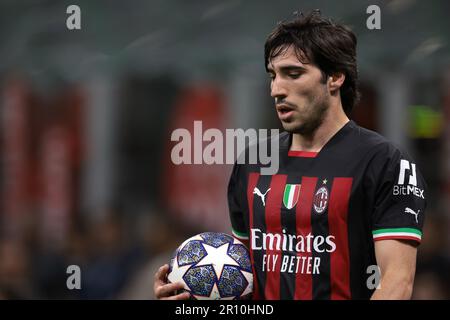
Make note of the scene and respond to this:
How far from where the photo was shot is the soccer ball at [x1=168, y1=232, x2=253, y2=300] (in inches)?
173

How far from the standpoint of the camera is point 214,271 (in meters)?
4.41

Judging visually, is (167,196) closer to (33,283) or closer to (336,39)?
(33,283)

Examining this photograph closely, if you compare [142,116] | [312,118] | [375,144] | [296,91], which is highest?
[142,116]

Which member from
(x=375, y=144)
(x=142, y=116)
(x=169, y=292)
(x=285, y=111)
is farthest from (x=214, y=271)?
(x=142, y=116)

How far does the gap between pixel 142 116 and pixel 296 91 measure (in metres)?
7.99

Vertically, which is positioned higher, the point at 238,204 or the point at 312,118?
the point at 312,118

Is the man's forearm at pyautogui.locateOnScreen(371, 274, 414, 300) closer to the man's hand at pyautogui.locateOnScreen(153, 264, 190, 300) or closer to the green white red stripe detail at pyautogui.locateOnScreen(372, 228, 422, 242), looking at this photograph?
the green white red stripe detail at pyautogui.locateOnScreen(372, 228, 422, 242)

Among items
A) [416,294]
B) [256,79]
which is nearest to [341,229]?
[416,294]

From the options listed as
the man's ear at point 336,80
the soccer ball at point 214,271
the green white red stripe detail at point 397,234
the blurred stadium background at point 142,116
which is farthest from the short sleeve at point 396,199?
the blurred stadium background at point 142,116

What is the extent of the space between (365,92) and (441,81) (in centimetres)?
97

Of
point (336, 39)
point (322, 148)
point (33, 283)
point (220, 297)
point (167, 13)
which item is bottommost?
point (33, 283)

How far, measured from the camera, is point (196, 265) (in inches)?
174

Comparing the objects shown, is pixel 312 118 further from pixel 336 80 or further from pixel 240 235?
pixel 240 235

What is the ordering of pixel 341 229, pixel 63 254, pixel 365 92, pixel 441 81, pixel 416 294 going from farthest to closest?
pixel 63 254, pixel 365 92, pixel 441 81, pixel 416 294, pixel 341 229
